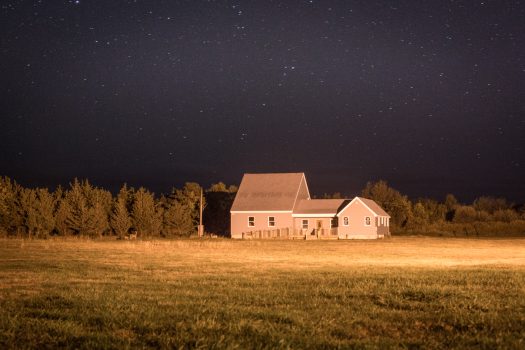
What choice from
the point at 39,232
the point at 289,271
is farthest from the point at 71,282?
the point at 39,232

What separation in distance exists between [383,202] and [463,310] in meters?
77.9

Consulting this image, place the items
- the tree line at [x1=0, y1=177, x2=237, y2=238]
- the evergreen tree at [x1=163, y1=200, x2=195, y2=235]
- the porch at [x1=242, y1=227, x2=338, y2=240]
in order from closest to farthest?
1. the tree line at [x1=0, y1=177, x2=237, y2=238]
2. the porch at [x1=242, y1=227, x2=338, y2=240]
3. the evergreen tree at [x1=163, y1=200, x2=195, y2=235]

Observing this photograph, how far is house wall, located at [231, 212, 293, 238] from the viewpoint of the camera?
71.0 meters

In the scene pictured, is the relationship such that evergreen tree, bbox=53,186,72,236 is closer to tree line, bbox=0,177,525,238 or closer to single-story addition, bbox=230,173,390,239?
tree line, bbox=0,177,525,238

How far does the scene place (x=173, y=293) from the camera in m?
14.0

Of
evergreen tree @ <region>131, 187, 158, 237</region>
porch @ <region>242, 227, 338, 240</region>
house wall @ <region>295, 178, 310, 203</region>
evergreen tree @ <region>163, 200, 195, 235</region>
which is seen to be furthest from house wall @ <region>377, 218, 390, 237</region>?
evergreen tree @ <region>131, 187, 158, 237</region>

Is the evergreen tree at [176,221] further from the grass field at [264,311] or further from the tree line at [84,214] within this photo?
the grass field at [264,311]

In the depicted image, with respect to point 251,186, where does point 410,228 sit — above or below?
below

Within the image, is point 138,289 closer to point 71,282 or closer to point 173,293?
point 173,293

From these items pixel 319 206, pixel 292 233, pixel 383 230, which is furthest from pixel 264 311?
pixel 383 230

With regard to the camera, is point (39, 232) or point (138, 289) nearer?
point (138, 289)

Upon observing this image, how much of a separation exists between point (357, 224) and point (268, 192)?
12618 mm

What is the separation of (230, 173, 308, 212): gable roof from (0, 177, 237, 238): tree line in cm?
797

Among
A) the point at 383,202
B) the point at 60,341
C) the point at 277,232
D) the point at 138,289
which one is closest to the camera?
the point at 60,341
